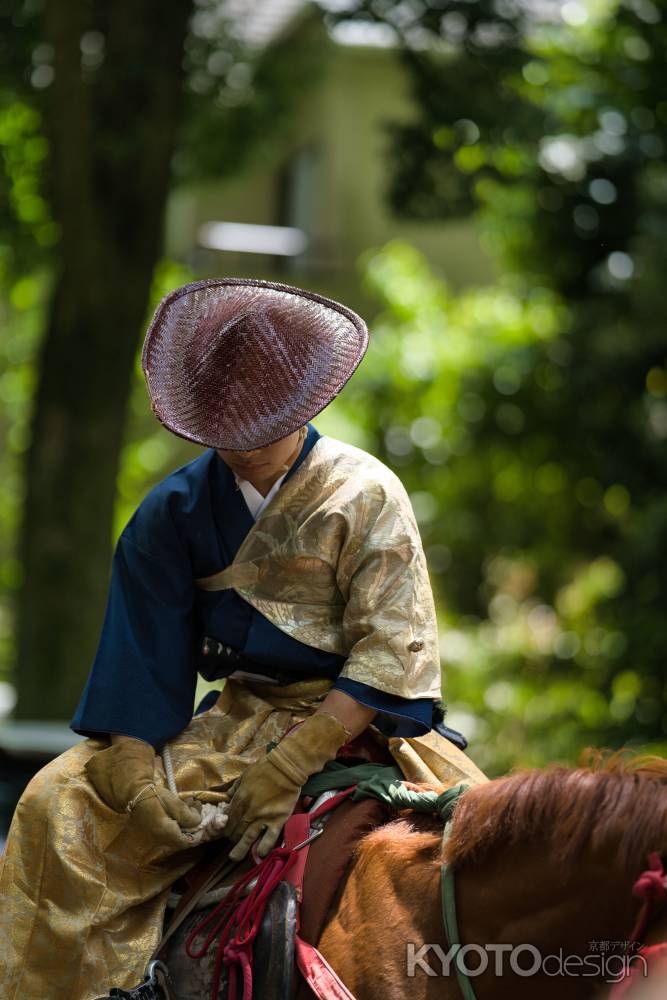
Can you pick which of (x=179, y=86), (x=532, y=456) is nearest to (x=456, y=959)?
(x=179, y=86)

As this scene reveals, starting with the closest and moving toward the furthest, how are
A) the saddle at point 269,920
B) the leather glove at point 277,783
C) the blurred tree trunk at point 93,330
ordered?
1. the saddle at point 269,920
2. the leather glove at point 277,783
3. the blurred tree trunk at point 93,330

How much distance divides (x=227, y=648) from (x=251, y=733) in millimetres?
178

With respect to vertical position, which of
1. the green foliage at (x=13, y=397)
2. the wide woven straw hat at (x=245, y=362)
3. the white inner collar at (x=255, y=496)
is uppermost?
the wide woven straw hat at (x=245, y=362)

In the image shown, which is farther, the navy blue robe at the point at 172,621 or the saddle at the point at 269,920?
the navy blue robe at the point at 172,621

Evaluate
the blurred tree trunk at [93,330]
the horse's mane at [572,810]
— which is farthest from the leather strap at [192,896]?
the blurred tree trunk at [93,330]

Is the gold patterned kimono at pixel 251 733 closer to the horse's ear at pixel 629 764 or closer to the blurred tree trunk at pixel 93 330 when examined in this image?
the horse's ear at pixel 629 764

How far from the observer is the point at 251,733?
2654 mm

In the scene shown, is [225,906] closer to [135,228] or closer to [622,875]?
[622,875]

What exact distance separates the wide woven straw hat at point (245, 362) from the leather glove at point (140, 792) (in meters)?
0.63

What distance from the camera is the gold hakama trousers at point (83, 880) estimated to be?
246 cm

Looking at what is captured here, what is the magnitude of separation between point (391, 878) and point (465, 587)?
8826 mm

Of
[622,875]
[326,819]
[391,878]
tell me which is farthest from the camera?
[326,819]

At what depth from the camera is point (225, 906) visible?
241 cm

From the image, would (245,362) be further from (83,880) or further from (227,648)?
(83,880)
